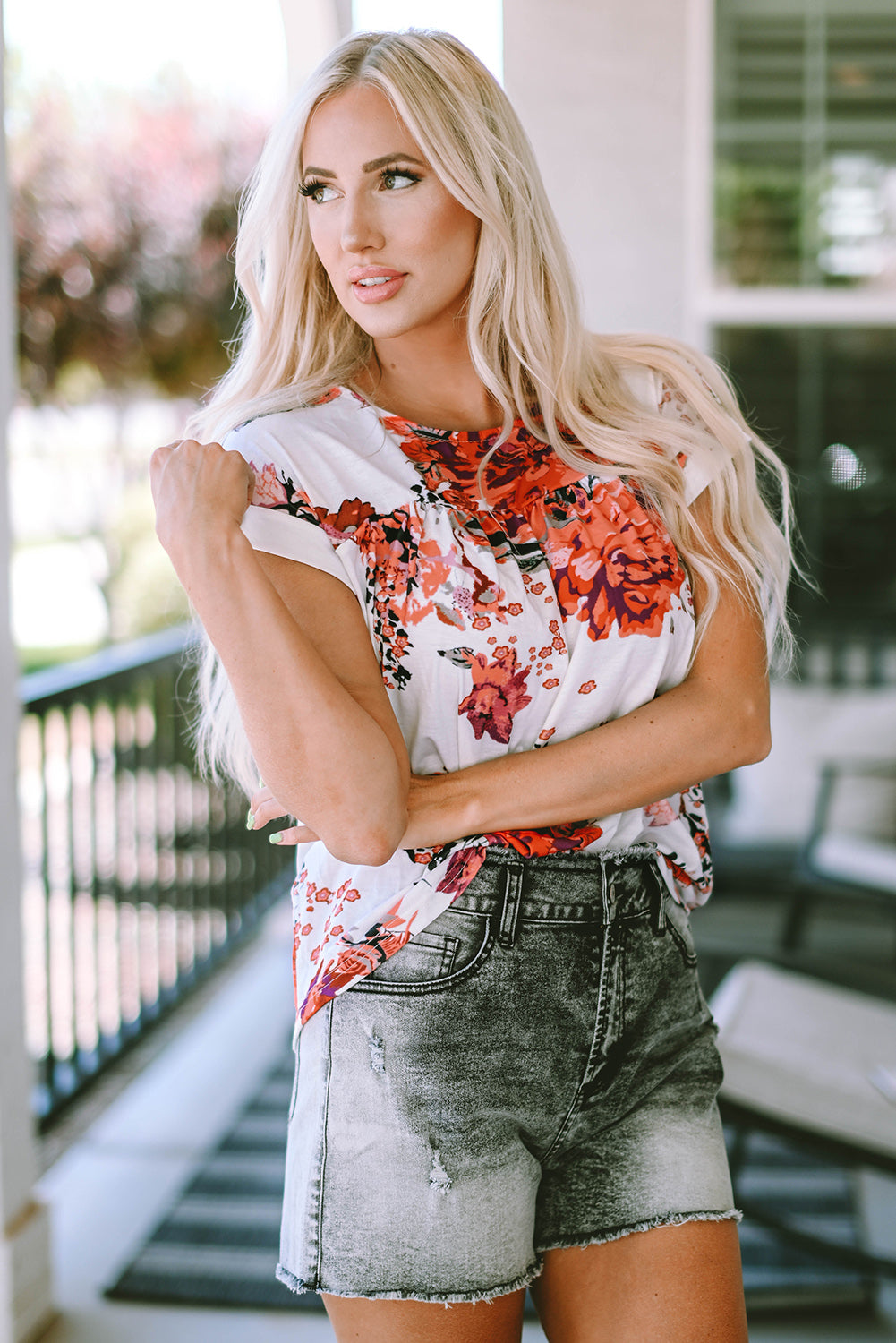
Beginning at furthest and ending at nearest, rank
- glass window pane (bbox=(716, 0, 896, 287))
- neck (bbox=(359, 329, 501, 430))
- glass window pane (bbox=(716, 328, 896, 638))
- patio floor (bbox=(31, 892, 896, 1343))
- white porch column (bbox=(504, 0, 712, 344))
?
glass window pane (bbox=(716, 328, 896, 638)) → glass window pane (bbox=(716, 0, 896, 287)) → patio floor (bbox=(31, 892, 896, 1343)) → white porch column (bbox=(504, 0, 712, 344)) → neck (bbox=(359, 329, 501, 430))

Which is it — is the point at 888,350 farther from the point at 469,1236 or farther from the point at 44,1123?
the point at 469,1236

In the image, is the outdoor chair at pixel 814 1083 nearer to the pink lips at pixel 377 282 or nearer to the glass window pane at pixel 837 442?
the pink lips at pixel 377 282

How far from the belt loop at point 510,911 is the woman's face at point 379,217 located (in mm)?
559

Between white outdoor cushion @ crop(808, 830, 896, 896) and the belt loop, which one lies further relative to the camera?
white outdoor cushion @ crop(808, 830, 896, 896)

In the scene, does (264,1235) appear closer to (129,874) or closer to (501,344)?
(129,874)

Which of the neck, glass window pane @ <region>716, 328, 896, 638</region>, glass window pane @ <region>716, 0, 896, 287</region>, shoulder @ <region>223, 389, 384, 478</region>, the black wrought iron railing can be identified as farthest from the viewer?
glass window pane @ <region>716, 328, 896, 638</region>

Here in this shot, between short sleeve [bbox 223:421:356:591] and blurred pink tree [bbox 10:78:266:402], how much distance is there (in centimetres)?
524

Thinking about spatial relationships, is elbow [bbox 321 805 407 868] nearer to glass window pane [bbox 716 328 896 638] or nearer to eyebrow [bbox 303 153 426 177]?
eyebrow [bbox 303 153 426 177]

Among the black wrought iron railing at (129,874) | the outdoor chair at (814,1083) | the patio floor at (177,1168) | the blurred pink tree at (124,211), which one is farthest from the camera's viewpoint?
the blurred pink tree at (124,211)

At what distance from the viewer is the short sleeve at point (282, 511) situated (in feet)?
3.75

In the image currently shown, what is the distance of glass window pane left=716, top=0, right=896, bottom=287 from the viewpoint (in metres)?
4.53

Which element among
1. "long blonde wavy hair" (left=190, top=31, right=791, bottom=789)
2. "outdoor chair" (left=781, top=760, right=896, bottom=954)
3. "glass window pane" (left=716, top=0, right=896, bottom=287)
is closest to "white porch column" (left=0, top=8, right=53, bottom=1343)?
"long blonde wavy hair" (left=190, top=31, right=791, bottom=789)

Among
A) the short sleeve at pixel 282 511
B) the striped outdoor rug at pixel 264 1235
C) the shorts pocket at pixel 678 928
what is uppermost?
the short sleeve at pixel 282 511

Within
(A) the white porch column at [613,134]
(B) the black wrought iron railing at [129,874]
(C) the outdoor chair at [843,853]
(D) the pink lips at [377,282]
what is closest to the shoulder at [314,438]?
(D) the pink lips at [377,282]
